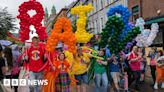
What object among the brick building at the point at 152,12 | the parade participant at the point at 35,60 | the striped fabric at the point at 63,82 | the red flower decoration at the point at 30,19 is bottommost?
the striped fabric at the point at 63,82

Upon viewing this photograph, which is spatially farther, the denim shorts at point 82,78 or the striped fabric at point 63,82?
the denim shorts at point 82,78

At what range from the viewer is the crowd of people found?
9.66 meters

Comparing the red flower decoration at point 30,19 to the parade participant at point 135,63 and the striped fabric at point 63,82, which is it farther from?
the parade participant at point 135,63

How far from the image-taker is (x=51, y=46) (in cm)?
1027

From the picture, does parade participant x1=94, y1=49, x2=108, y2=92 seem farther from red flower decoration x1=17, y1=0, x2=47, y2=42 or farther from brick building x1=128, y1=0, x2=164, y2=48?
brick building x1=128, y1=0, x2=164, y2=48

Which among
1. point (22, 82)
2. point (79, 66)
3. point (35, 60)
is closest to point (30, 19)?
point (35, 60)

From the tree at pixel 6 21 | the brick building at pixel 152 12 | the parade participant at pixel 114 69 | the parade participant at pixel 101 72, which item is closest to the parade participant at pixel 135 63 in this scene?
the parade participant at pixel 114 69

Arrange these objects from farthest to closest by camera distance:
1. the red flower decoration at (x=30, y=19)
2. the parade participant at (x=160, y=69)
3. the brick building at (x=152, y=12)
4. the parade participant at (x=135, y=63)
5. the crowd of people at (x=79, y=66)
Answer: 1. the brick building at (x=152, y=12)
2. the parade participant at (x=160, y=69)
3. the parade participant at (x=135, y=63)
4. the red flower decoration at (x=30, y=19)
5. the crowd of people at (x=79, y=66)

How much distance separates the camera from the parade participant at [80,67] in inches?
423

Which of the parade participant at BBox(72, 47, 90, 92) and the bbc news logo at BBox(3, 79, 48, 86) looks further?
the parade participant at BBox(72, 47, 90, 92)

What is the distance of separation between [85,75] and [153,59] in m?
4.86

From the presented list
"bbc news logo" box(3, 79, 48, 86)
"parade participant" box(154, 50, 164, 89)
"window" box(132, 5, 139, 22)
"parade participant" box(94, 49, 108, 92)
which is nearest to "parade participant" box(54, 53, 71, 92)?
"bbc news logo" box(3, 79, 48, 86)

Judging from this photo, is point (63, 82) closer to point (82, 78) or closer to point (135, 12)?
point (82, 78)

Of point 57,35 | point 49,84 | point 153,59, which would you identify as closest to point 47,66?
point 49,84
